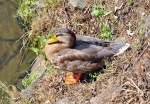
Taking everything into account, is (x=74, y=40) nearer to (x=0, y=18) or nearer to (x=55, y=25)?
(x=55, y=25)

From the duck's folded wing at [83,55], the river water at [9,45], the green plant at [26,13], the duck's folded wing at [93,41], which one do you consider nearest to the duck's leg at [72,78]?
the duck's folded wing at [83,55]

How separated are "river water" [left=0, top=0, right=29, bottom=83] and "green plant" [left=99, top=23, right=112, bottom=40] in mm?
1560

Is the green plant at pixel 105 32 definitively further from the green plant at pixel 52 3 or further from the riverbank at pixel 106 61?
the green plant at pixel 52 3

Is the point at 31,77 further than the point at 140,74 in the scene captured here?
Yes

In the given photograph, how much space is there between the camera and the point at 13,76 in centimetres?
823

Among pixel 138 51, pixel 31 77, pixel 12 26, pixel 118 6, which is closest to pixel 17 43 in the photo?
pixel 12 26

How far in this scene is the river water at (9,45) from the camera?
27.2ft

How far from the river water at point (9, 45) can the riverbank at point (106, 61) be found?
353mm

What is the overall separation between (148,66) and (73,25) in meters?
2.00

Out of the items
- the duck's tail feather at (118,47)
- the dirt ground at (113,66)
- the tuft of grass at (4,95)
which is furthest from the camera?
the tuft of grass at (4,95)

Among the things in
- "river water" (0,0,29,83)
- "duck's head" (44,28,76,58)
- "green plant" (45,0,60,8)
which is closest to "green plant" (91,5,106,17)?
"green plant" (45,0,60,8)

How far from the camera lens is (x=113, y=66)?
21.2ft

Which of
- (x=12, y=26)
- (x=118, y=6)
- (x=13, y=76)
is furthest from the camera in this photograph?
(x=12, y=26)

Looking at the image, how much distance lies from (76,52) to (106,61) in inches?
15.6
